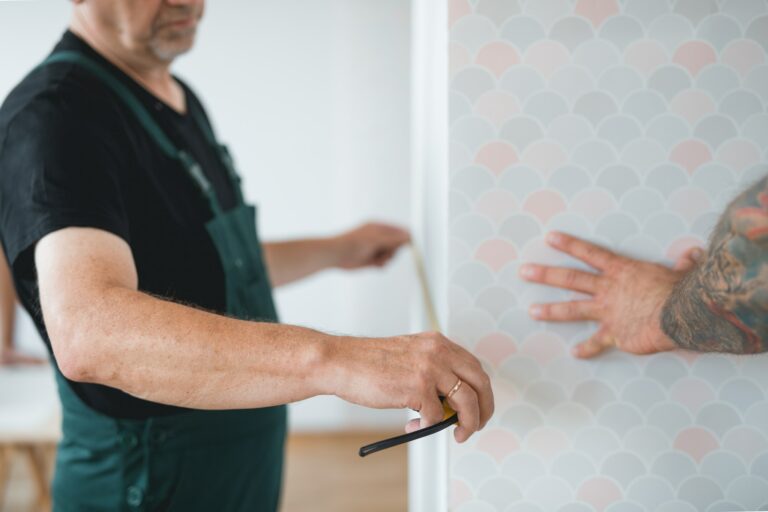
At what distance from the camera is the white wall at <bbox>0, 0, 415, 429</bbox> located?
3.19 meters

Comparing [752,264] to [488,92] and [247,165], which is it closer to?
[488,92]

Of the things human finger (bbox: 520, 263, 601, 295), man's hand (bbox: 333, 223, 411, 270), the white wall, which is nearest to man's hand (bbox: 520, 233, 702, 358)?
human finger (bbox: 520, 263, 601, 295)

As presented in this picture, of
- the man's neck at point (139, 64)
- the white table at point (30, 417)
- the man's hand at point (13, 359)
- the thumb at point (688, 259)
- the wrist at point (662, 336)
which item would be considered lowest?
the white table at point (30, 417)

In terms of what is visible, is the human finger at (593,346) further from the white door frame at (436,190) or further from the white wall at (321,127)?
the white wall at (321,127)

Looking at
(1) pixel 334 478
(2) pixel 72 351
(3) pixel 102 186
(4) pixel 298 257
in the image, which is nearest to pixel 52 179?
(3) pixel 102 186

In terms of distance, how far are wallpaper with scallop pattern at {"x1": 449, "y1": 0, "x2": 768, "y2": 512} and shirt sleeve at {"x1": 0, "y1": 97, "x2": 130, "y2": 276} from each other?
17.6 inches

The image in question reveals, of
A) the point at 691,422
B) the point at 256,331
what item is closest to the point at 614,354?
the point at 691,422

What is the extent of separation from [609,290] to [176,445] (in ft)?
2.44

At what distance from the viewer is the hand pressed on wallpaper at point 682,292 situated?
0.61 meters

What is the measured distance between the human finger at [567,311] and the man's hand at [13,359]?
196 cm

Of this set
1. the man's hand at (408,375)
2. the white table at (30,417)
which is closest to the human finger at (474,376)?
the man's hand at (408,375)

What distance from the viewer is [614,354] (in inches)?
34.8

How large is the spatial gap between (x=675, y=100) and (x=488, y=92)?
22cm

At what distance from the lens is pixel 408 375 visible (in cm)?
72
